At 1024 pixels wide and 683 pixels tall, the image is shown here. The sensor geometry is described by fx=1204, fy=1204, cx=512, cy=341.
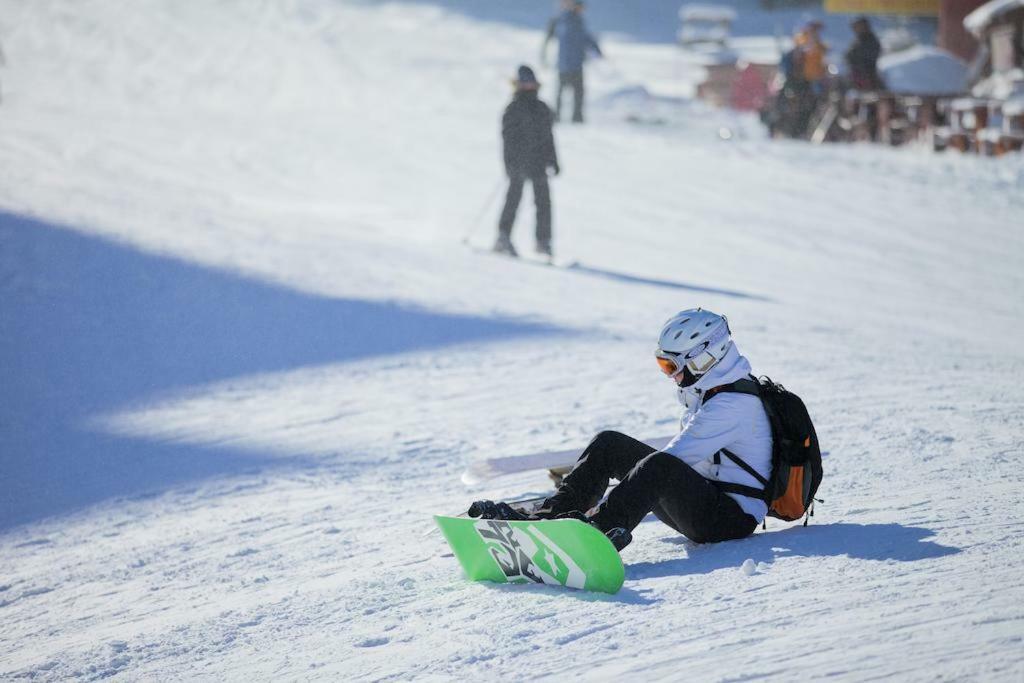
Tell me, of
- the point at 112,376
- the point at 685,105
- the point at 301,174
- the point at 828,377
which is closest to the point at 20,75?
the point at 301,174

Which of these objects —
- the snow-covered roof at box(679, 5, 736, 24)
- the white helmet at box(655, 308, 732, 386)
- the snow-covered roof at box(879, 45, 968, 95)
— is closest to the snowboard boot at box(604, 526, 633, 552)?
the white helmet at box(655, 308, 732, 386)

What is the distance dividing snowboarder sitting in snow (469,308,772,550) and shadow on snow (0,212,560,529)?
299 cm

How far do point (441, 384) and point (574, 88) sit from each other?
1339 centimetres

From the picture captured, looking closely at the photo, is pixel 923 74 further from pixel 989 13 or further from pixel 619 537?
pixel 619 537

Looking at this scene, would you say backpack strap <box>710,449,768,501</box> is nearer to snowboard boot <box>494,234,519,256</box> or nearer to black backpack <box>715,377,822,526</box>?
black backpack <box>715,377,822,526</box>

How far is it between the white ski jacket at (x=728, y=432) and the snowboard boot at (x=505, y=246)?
8462 mm

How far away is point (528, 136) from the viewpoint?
11.9 meters

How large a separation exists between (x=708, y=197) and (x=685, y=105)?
383 inches

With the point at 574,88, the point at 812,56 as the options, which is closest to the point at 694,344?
the point at 574,88

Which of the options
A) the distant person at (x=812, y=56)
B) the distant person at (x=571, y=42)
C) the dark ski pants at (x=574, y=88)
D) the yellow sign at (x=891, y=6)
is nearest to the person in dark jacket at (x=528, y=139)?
the distant person at (x=571, y=42)

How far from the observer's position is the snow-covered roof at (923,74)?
22031 mm

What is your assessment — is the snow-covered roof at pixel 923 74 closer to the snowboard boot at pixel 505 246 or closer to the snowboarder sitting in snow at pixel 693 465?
the snowboard boot at pixel 505 246

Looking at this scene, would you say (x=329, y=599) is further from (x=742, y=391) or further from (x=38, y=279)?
(x=38, y=279)

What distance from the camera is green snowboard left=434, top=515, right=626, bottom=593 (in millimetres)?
4230
